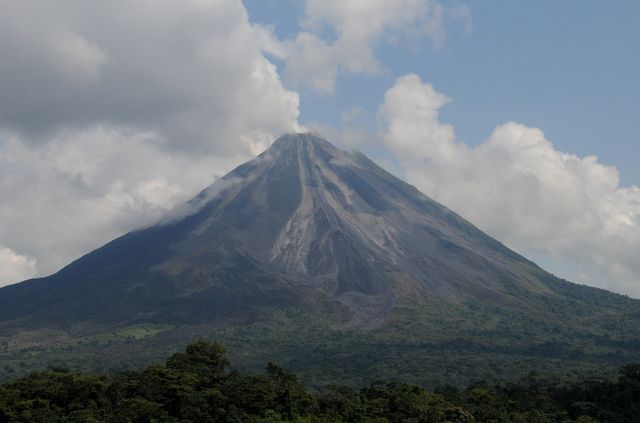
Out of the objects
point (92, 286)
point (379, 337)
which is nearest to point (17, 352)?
point (92, 286)

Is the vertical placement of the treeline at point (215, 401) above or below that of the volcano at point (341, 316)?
below

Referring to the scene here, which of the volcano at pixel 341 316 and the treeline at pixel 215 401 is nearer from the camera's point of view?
the treeline at pixel 215 401

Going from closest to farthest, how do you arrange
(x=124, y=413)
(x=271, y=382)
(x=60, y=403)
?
1. (x=124, y=413)
2. (x=60, y=403)
3. (x=271, y=382)

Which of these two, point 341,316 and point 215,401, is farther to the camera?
point 341,316

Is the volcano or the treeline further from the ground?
the volcano

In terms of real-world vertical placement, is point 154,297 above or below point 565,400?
above

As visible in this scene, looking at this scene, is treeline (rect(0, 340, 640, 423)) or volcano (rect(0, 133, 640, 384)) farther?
volcano (rect(0, 133, 640, 384))

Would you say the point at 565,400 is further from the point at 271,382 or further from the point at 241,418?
the point at 241,418

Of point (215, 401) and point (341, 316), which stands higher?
point (341, 316)
